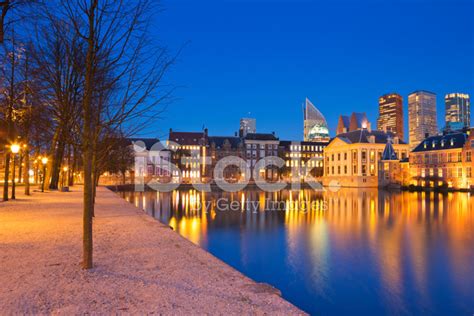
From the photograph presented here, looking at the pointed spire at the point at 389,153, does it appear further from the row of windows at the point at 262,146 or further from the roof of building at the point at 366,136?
the row of windows at the point at 262,146

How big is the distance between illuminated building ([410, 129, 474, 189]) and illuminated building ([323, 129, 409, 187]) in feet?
39.1

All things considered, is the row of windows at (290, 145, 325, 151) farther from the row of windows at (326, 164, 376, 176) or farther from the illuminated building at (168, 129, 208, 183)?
the illuminated building at (168, 129, 208, 183)

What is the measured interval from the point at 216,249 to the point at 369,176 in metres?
88.7

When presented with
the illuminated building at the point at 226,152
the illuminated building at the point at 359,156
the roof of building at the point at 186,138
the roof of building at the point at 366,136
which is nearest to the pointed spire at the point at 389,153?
the illuminated building at the point at 359,156

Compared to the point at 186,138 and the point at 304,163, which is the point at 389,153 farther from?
the point at 186,138

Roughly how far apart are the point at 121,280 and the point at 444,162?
273ft

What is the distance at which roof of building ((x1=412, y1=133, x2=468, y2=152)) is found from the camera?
2948 inches

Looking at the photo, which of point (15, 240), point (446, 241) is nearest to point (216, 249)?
point (15, 240)

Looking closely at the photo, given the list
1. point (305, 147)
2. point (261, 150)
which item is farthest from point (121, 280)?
point (305, 147)

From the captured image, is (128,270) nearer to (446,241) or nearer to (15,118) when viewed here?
(446,241)

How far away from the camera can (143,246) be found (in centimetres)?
1166

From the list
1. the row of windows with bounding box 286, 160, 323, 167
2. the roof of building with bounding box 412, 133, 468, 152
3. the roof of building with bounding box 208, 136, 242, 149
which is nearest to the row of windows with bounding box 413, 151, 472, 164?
the roof of building with bounding box 412, 133, 468, 152

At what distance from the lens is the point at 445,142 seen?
7906cm

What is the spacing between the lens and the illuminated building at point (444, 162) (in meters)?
72.7
